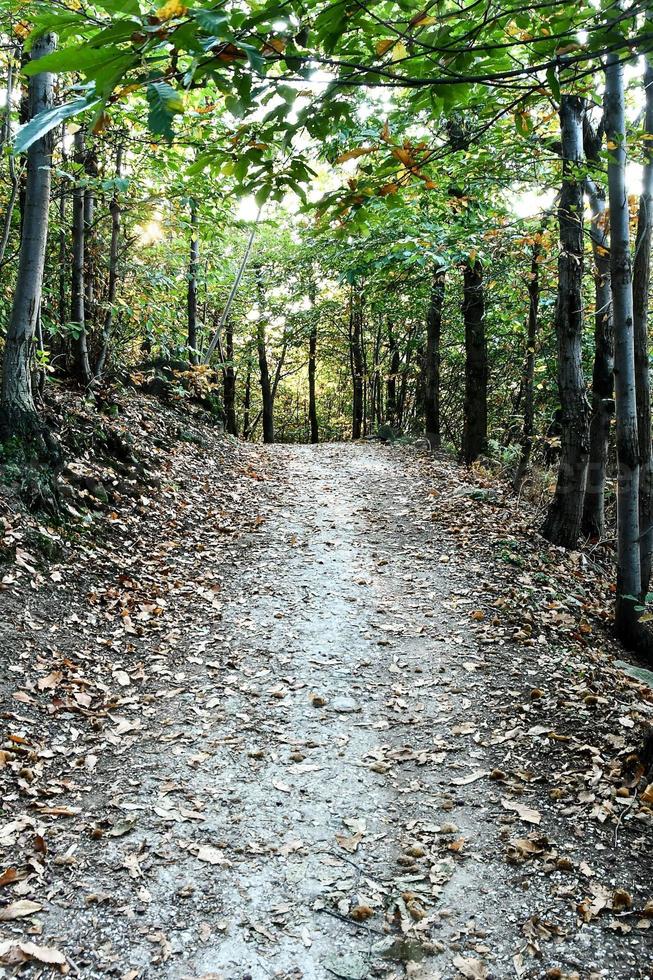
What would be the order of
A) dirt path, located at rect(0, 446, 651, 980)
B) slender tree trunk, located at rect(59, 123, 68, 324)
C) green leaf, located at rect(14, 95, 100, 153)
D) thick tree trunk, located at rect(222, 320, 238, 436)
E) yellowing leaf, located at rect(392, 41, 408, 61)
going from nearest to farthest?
green leaf, located at rect(14, 95, 100, 153)
yellowing leaf, located at rect(392, 41, 408, 61)
dirt path, located at rect(0, 446, 651, 980)
slender tree trunk, located at rect(59, 123, 68, 324)
thick tree trunk, located at rect(222, 320, 238, 436)

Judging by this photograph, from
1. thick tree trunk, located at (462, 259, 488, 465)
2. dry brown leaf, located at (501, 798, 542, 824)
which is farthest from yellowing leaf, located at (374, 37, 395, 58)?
thick tree trunk, located at (462, 259, 488, 465)

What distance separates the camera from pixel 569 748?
429 cm

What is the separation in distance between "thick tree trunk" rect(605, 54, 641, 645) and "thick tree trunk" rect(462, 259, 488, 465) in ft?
20.3

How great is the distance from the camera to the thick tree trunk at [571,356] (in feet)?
23.5

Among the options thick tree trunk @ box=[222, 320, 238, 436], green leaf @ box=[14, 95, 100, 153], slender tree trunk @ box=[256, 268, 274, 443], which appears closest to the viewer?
green leaf @ box=[14, 95, 100, 153]

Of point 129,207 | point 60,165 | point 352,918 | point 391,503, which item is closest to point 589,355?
point 391,503

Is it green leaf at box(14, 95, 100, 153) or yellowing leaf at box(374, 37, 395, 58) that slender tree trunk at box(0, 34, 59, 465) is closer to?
yellowing leaf at box(374, 37, 395, 58)

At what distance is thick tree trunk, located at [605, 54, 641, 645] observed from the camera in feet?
17.9

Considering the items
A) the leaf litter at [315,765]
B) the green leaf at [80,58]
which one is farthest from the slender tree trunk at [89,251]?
the green leaf at [80,58]

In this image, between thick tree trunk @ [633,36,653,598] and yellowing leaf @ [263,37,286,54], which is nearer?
yellowing leaf @ [263,37,286,54]

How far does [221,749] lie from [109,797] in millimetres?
821

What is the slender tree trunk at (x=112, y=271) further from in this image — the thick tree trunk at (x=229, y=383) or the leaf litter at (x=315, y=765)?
the thick tree trunk at (x=229, y=383)

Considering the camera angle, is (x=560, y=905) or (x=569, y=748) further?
(x=569, y=748)

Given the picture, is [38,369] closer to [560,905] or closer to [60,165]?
[60,165]
